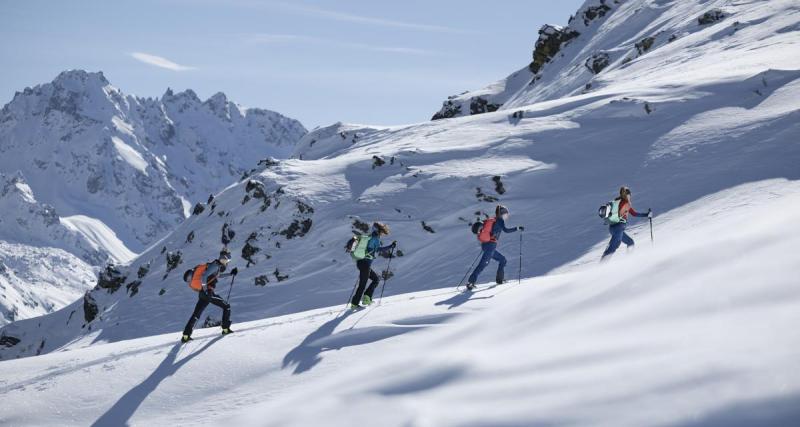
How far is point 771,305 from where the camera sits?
7.06m

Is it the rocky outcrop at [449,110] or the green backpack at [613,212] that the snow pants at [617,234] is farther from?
the rocky outcrop at [449,110]

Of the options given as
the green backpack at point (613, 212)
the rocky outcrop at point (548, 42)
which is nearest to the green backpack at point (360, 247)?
the green backpack at point (613, 212)

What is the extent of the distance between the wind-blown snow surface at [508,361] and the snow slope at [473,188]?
12000 mm

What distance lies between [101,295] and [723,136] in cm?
3613

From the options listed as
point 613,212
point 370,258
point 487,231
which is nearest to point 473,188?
point 613,212

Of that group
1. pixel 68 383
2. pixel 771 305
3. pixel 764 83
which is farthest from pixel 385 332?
pixel 764 83

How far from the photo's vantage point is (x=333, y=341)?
43.7 feet

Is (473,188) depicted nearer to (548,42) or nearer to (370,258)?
(370,258)

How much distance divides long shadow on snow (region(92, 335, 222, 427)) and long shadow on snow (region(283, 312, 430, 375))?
233 cm

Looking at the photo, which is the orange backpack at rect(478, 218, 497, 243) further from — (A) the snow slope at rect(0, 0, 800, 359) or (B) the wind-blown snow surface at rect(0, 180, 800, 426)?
(A) the snow slope at rect(0, 0, 800, 359)

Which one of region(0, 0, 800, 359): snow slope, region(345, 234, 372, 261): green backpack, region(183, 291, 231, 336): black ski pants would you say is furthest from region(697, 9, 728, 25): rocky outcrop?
region(183, 291, 231, 336): black ski pants

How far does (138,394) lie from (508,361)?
7.13 m

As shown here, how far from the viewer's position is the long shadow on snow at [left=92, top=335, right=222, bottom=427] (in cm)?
1144

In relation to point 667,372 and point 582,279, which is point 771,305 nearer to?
point 667,372
